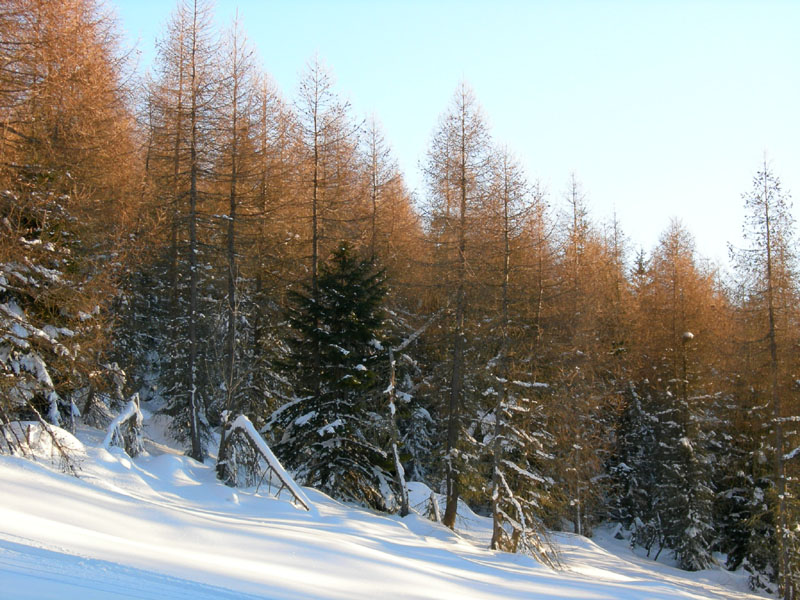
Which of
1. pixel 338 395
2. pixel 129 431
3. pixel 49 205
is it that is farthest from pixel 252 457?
pixel 49 205

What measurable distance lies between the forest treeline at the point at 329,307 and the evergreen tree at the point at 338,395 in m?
0.08

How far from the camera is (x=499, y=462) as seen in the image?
15938mm

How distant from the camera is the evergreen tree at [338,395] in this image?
52.8 feet

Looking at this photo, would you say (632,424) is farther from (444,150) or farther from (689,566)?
(444,150)

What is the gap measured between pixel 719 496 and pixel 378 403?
18438 mm

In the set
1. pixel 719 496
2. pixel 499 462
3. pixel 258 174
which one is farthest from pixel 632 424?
pixel 258 174

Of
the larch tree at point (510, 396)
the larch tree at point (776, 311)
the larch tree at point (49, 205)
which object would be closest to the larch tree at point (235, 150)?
the larch tree at point (49, 205)

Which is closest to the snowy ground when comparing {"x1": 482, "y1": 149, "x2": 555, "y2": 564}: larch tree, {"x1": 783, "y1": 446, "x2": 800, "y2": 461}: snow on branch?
{"x1": 482, "y1": 149, "x2": 555, "y2": 564}: larch tree

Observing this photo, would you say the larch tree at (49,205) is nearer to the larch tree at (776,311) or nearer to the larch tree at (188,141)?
the larch tree at (188,141)

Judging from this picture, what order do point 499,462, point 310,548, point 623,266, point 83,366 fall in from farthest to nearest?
point 623,266 → point 499,462 → point 83,366 → point 310,548

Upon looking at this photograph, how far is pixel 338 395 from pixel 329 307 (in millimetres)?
2523

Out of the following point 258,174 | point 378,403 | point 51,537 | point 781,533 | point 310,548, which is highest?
point 258,174

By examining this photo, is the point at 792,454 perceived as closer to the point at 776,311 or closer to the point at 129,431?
the point at 776,311

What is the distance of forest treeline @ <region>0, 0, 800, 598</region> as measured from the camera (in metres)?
12.0
